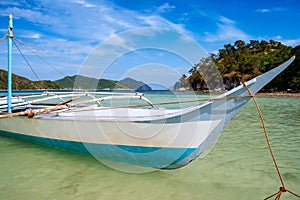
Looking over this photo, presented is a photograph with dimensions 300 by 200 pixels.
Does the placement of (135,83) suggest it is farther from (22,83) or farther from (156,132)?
(22,83)

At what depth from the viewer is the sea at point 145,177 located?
10.3 feet

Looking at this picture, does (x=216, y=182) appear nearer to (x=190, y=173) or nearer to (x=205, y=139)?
(x=190, y=173)

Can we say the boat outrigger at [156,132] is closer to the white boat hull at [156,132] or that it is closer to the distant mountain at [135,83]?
the white boat hull at [156,132]

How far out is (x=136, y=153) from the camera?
3.73 metres

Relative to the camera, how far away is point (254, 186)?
11.1ft

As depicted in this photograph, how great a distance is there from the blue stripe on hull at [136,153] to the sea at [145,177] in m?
0.19

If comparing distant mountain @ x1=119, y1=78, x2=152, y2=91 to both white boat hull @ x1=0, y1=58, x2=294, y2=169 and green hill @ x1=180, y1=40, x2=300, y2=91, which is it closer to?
white boat hull @ x1=0, y1=58, x2=294, y2=169

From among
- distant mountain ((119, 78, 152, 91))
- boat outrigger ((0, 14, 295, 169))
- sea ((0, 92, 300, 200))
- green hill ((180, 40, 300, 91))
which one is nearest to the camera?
boat outrigger ((0, 14, 295, 169))

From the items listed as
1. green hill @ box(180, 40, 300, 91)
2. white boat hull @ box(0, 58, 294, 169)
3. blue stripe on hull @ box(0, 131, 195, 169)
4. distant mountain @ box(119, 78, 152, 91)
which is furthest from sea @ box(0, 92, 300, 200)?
green hill @ box(180, 40, 300, 91)

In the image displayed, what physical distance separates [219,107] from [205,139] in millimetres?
633

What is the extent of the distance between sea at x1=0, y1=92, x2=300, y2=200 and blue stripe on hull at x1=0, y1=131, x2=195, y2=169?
7.5 inches

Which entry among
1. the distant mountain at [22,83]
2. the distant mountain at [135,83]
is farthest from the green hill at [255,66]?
the distant mountain at [135,83]

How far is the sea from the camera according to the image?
3146 millimetres

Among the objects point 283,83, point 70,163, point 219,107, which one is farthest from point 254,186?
point 283,83
